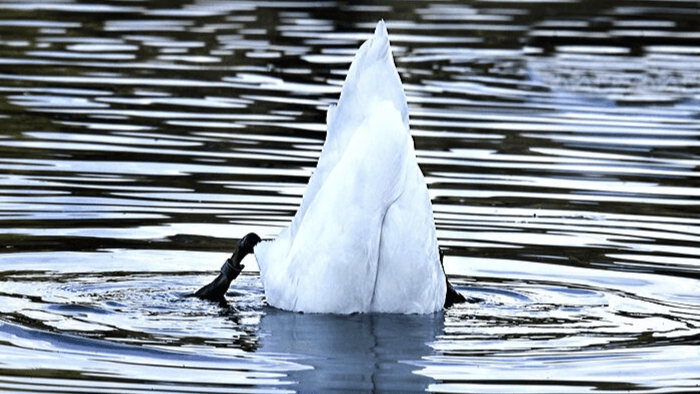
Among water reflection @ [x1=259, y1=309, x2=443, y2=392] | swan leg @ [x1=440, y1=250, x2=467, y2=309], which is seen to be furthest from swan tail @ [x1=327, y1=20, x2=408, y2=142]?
swan leg @ [x1=440, y1=250, x2=467, y2=309]

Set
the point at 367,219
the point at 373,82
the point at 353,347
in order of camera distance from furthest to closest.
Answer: the point at 373,82 < the point at 353,347 < the point at 367,219

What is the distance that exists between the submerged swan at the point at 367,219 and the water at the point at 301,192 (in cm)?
16

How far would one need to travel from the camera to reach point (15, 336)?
7.29m

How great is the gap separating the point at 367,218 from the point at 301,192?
3.94m

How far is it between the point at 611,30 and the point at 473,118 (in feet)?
24.6

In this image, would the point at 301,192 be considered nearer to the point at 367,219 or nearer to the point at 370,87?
the point at 370,87

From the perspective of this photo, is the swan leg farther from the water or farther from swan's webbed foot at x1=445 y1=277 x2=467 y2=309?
the water

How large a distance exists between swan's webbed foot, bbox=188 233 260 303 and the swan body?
1.45ft

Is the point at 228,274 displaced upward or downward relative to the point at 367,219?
downward

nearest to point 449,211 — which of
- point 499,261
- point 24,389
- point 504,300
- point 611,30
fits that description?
point 499,261

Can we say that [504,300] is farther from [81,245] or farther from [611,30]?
[611,30]

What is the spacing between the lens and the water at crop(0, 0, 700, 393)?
7.06m

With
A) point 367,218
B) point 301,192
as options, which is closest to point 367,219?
point 367,218

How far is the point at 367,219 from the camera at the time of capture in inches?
286
